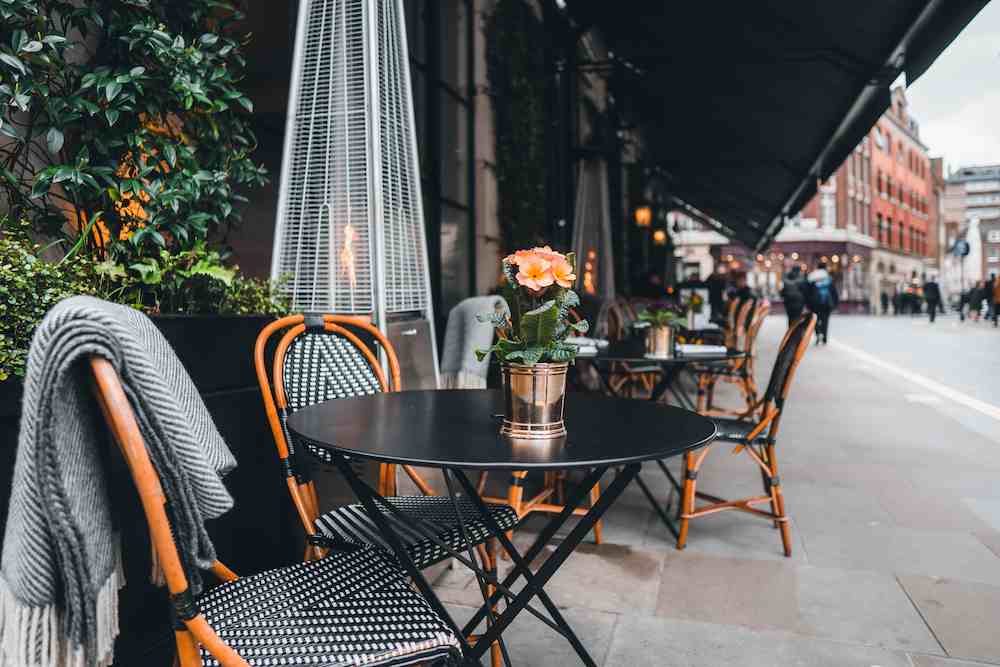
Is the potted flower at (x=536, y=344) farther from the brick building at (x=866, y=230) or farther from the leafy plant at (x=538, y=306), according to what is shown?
the brick building at (x=866, y=230)

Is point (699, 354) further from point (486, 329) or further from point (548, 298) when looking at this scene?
point (548, 298)

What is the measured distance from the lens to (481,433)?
135 centimetres

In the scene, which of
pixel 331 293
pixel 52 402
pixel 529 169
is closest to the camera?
pixel 52 402

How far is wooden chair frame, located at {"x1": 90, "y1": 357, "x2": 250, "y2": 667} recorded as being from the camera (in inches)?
32.9

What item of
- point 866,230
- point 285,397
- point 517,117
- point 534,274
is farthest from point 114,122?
point 866,230

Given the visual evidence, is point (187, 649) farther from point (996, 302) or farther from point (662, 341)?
point (996, 302)

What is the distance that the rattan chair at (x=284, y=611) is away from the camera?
88cm

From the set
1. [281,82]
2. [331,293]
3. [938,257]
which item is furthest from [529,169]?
[938,257]

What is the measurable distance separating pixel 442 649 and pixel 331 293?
5.64ft

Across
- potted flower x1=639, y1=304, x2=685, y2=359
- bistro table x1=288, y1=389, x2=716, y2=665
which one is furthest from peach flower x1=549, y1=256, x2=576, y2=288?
potted flower x1=639, y1=304, x2=685, y2=359

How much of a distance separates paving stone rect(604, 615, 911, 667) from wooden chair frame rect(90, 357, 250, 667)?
1123mm

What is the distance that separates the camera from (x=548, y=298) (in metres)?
1.32

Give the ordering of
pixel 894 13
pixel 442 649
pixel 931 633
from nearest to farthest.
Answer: pixel 442 649 → pixel 931 633 → pixel 894 13

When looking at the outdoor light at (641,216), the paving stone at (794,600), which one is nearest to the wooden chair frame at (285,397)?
the paving stone at (794,600)
